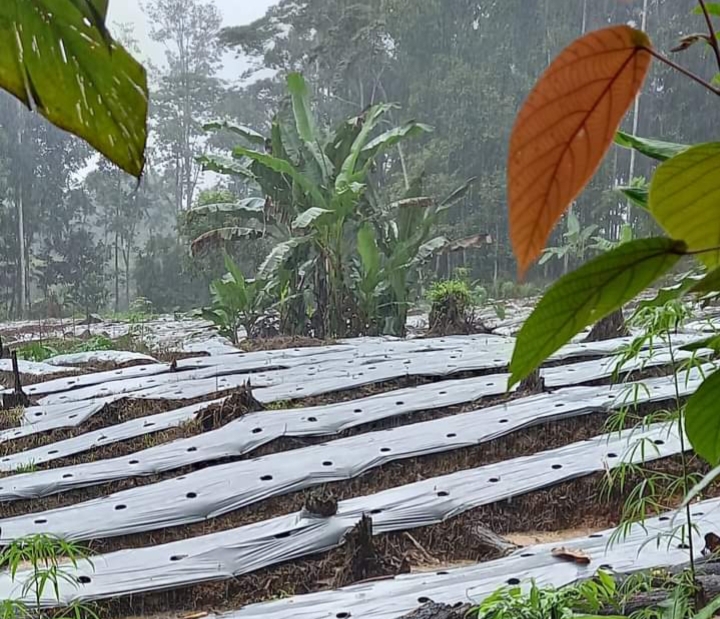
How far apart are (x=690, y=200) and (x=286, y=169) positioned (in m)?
1.57

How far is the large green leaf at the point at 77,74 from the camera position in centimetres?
16

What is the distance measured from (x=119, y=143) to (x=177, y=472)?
0.96m

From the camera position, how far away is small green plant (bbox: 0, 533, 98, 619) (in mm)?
700

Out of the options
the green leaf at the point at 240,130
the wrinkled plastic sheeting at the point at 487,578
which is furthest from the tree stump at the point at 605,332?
the green leaf at the point at 240,130

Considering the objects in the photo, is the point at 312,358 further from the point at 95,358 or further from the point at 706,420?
the point at 706,420

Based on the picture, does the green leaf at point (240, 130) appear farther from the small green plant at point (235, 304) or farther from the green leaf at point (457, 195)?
the green leaf at point (457, 195)

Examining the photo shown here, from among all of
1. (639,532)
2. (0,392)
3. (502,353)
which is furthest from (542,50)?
(0,392)

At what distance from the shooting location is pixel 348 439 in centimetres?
113

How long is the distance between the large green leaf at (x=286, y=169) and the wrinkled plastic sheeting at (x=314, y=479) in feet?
2.59

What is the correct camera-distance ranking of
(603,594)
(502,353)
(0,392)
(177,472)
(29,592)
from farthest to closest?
(502,353), (0,392), (177,472), (29,592), (603,594)

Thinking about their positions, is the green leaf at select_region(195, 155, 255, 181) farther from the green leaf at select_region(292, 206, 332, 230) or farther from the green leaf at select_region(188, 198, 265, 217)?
the green leaf at select_region(292, 206, 332, 230)

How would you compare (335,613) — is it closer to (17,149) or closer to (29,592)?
(29,592)

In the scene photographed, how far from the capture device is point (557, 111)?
4.4 inches

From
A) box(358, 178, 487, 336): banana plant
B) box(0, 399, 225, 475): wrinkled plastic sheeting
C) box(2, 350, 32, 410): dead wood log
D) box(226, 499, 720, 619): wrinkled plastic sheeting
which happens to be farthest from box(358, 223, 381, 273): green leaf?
box(226, 499, 720, 619): wrinkled plastic sheeting
